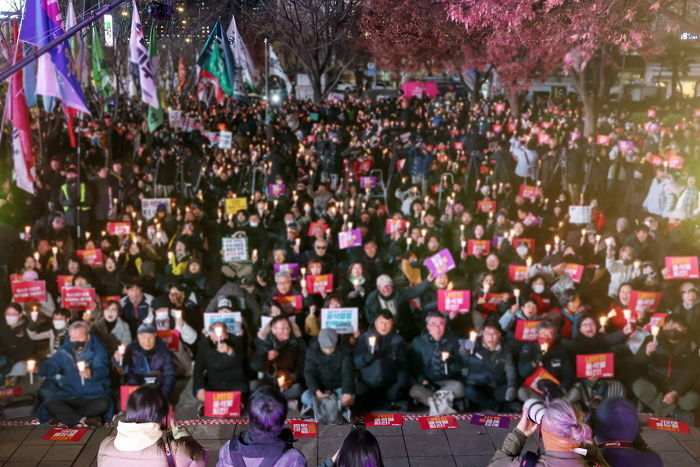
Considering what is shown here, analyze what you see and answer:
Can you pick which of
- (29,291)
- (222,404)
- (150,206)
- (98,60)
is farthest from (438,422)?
(98,60)

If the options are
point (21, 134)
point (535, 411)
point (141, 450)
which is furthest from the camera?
point (21, 134)

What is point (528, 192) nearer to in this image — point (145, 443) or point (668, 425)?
point (668, 425)

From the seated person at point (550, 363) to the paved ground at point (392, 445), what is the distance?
595 mm

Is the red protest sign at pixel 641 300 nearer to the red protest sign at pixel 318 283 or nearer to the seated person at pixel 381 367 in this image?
the seated person at pixel 381 367

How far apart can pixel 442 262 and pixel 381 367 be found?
7.55 feet

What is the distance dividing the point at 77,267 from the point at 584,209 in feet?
26.8

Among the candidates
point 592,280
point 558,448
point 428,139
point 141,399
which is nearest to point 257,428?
point 141,399

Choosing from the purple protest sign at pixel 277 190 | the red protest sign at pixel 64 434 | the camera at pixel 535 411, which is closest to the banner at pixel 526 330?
the camera at pixel 535 411

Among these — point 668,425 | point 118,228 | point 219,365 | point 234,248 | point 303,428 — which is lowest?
point 668,425

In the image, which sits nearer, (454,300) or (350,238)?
(454,300)

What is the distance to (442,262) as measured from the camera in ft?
28.7

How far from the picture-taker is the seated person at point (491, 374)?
6.81 m

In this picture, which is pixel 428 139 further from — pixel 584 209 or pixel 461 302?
pixel 461 302

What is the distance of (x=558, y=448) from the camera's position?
3.52 meters
